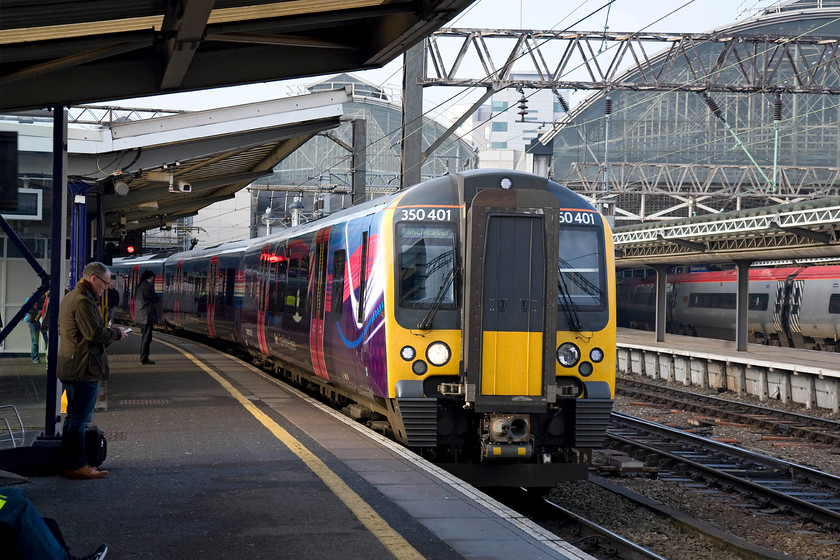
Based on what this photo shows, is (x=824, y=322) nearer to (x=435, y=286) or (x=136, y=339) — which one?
(x=136, y=339)

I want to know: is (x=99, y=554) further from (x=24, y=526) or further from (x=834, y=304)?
(x=834, y=304)

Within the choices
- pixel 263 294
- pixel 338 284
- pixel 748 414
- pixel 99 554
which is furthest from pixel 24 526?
pixel 748 414

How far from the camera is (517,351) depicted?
8922mm

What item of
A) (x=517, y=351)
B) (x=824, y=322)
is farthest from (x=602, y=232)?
(x=824, y=322)

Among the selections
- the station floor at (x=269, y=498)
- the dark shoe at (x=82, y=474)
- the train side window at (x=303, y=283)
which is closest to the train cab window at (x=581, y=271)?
the station floor at (x=269, y=498)

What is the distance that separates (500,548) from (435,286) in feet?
12.2

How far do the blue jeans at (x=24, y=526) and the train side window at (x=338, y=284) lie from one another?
6.73 m

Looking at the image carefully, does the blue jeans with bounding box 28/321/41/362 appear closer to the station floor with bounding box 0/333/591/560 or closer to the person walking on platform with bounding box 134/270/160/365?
the person walking on platform with bounding box 134/270/160/365

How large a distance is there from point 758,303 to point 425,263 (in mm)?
26584

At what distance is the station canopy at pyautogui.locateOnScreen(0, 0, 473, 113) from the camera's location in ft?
19.7

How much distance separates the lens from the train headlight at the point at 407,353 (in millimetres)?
9000

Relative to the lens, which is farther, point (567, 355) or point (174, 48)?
point (567, 355)

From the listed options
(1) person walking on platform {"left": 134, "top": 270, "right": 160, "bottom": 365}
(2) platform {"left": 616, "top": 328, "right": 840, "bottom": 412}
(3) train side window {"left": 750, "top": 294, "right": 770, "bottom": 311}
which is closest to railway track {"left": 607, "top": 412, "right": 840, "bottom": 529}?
(2) platform {"left": 616, "top": 328, "right": 840, "bottom": 412}

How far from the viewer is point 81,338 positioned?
24.3 feet
